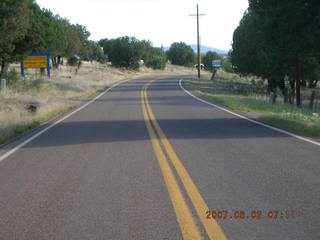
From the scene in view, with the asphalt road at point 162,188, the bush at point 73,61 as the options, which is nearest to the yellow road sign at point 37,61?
the asphalt road at point 162,188

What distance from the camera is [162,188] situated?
704 centimetres

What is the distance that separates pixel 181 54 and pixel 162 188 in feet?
523

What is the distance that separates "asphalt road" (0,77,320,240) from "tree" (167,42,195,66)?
502ft

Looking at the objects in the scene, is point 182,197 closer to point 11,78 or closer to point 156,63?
point 11,78

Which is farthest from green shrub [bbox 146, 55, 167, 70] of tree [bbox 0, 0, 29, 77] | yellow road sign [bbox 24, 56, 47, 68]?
tree [bbox 0, 0, 29, 77]

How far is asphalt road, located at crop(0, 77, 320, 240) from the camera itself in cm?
523

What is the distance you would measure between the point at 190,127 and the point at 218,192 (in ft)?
28.0

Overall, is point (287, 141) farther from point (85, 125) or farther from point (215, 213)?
point (85, 125)

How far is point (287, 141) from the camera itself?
460 inches

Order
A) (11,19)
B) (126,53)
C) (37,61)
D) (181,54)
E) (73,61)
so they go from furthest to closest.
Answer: (181,54) → (126,53) → (73,61) → (37,61) → (11,19)
